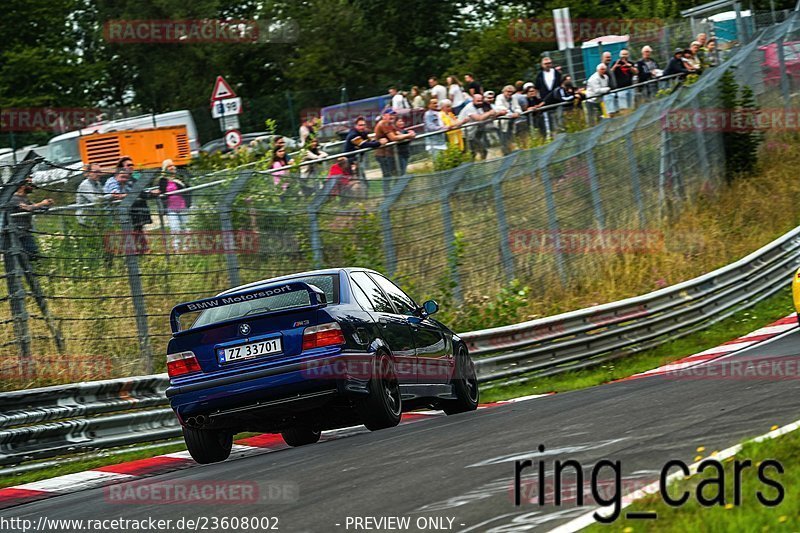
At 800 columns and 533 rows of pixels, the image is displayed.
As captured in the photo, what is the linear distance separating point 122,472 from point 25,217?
10.4 feet

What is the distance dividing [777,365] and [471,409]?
2.94 metres

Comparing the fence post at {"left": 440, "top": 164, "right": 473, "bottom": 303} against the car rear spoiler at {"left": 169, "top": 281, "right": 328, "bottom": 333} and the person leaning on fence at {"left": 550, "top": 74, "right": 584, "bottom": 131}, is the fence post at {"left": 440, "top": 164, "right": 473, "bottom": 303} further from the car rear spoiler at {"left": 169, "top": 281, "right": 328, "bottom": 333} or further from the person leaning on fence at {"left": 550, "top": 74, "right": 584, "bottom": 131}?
the car rear spoiler at {"left": 169, "top": 281, "right": 328, "bottom": 333}

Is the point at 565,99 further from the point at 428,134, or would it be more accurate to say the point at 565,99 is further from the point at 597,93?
the point at 428,134

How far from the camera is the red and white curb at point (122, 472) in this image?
957 centimetres

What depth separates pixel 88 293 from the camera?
13.1 meters

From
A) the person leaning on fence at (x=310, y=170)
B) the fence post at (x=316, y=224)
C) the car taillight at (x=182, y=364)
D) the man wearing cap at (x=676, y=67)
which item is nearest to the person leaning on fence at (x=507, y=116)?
the person leaning on fence at (x=310, y=170)

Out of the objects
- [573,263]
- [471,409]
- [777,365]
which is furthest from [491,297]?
[777,365]

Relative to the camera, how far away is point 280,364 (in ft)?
33.3

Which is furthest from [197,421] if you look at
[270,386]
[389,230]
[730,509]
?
[389,230]

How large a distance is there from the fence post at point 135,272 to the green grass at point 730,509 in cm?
792

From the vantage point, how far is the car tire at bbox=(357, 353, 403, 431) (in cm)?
1051

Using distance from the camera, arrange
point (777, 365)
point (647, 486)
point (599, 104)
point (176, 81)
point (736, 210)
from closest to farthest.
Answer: point (647, 486), point (777, 365), point (599, 104), point (736, 210), point (176, 81)

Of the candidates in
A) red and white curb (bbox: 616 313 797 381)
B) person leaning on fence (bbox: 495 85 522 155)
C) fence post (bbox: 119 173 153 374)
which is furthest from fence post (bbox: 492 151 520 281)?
fence post (bbox: 119 173 153 374)

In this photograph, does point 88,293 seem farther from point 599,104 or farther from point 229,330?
point 599,104
